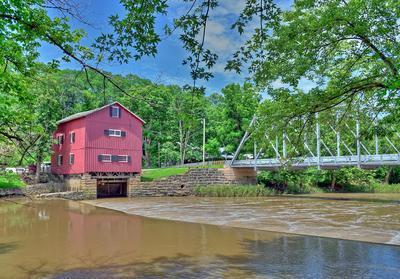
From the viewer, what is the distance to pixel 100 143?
1387 inches

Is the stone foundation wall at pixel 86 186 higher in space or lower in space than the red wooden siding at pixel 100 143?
lower

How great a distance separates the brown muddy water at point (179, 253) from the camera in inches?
347

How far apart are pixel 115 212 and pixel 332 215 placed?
13.2m

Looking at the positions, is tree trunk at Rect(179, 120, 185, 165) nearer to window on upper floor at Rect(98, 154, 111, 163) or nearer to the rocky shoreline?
window on upper floor at Rect(98, 154, 111, 163)

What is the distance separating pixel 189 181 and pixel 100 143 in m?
9.97

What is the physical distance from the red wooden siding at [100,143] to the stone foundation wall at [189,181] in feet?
6.06

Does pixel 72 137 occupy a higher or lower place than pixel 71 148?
higher

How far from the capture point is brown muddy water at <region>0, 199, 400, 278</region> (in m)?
8.80

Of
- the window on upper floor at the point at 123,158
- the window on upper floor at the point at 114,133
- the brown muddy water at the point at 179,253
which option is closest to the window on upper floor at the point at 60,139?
the window on upper floor at the point at 114,133

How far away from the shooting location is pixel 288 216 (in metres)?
21.3

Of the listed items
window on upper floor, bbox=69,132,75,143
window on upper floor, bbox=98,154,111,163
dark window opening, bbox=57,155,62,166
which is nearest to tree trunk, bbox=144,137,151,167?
dark window opening, bbox=57,155,62,166

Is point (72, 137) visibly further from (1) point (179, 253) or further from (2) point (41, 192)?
(1) point (179, 253)

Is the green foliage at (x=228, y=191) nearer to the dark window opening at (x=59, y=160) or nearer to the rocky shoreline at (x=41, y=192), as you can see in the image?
the rocky shoreline at (x=41, y=192)

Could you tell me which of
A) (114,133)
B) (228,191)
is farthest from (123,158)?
(228,191)
